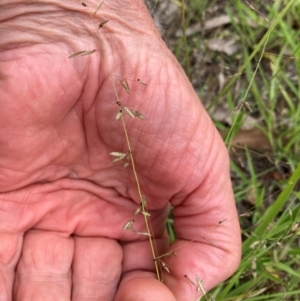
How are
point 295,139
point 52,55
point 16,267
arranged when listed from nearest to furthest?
point 52,55 → point 16,267 → point 295,139

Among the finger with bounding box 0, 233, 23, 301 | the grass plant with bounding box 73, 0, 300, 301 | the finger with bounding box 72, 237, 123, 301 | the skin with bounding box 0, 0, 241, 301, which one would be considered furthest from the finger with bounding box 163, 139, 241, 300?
the finger with bounding box 0, 233, 23, 301

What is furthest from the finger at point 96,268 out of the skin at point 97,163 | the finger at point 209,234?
the finger at point 209,234

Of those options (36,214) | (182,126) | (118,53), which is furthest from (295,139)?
(36,214)

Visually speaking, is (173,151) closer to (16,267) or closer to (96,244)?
(96,244)

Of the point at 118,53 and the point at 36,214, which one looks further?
the point at 36,214

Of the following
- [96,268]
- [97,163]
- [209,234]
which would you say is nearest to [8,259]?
[96,268]

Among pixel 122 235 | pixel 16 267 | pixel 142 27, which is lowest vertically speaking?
pixel 16 267

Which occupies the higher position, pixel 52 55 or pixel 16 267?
pixel 52 55

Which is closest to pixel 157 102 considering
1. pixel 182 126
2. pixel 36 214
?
pixel 182 126

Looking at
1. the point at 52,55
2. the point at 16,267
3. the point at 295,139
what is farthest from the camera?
the point at 295,139
